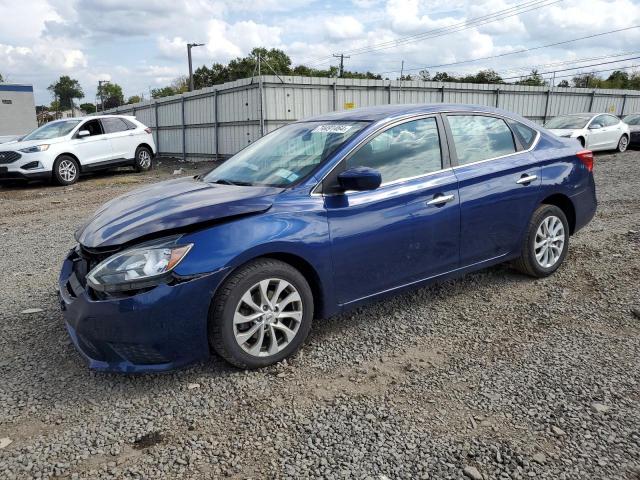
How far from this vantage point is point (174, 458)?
7.82ft

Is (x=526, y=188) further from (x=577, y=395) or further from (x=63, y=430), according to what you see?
(x=63, y=430)

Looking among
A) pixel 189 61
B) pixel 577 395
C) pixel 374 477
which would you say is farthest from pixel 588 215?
pixel 189 61

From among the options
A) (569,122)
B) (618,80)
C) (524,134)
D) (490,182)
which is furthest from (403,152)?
(618,80)

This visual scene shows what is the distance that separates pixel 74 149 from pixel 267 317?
11391mm

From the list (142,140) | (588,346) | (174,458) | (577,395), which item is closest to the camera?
(174,458)

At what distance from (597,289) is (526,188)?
3.62ft

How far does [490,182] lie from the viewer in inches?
157

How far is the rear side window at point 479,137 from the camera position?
3999 millimetres

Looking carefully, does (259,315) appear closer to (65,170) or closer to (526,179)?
(526,179)

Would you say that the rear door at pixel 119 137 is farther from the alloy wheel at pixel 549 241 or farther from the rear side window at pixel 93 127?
the alloy wheel at pixel 549 241

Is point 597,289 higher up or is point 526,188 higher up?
point 526,188

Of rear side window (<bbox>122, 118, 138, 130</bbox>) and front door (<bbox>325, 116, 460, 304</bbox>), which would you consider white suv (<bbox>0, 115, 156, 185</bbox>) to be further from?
front door (<bbox>325, 116, 460, 304</bbox>)

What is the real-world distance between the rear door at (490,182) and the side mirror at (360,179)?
0.93 metres

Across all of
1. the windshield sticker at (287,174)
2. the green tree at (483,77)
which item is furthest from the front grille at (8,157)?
the green tree at (483,77)
